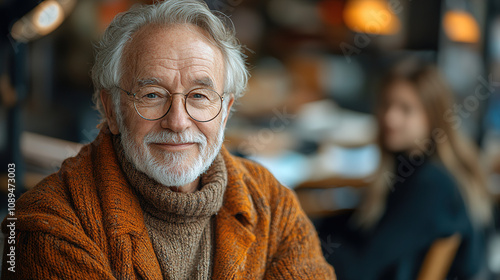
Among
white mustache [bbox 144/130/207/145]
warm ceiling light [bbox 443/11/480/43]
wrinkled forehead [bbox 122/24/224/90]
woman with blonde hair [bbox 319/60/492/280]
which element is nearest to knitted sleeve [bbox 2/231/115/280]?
white mustache [bbox 144/130/207/145]

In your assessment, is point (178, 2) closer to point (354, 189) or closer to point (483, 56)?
point (354, 189)

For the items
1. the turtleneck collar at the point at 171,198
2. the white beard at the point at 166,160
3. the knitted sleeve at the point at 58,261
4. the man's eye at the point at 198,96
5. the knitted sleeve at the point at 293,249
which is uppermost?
the man's eye at the point at 198,96

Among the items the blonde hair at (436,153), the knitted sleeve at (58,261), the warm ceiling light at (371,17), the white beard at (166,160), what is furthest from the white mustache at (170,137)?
the warm ceiling light at (371,17)

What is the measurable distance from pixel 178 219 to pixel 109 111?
330 mm

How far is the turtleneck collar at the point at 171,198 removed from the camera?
46.3 inches

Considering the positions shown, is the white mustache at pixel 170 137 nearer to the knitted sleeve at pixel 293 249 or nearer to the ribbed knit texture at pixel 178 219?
the ribbed knit texture at pixel 178 219

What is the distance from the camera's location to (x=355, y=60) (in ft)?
10.6

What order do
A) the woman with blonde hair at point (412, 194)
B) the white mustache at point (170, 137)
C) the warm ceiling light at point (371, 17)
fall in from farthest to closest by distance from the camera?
the warm ceiling light at point (371, 17) → the woman with blonde hair at point (412, 194) → the white mustache at point (170, 137)

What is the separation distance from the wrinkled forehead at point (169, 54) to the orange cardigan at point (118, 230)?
22 centimetres

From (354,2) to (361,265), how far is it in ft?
5.32

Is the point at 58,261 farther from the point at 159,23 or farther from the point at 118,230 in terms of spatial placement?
the point at 159,23

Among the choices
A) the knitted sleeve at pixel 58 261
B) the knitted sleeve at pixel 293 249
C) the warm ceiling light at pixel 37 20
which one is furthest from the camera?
Answer: the warm ceiling light at pixel 37 20

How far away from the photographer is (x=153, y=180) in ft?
3.93

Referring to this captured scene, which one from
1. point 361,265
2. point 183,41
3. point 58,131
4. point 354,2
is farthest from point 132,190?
point 354,2
